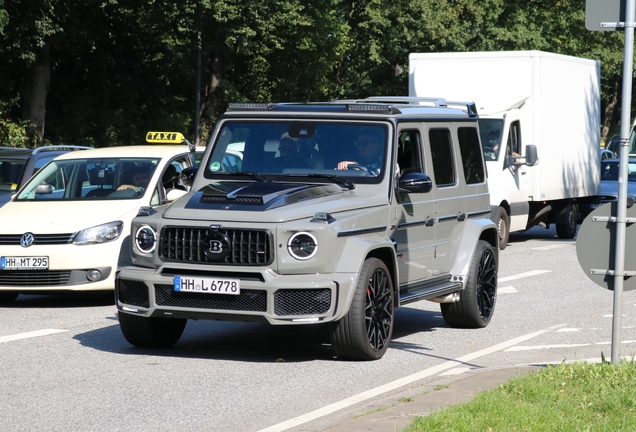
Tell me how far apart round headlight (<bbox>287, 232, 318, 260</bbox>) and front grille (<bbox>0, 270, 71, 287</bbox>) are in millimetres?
4364

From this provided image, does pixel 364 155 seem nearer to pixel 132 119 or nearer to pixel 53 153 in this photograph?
pixel 53 153

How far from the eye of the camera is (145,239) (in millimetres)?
8500

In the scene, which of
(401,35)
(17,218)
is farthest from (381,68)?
(17,218)

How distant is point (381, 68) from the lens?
49.5 m

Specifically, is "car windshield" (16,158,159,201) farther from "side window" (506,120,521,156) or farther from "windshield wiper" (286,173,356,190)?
"side window" (506,120,521,156)

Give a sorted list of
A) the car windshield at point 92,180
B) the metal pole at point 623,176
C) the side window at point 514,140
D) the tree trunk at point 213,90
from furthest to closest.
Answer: the tree trunk at point 213,90, the side window at point 514,140, the car windshield at point 92,180, the metal pole at point 623,176

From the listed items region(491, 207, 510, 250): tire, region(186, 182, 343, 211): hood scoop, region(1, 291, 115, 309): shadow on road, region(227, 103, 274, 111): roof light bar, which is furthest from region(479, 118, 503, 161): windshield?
region(186, 182, 343, 211): hood scoop

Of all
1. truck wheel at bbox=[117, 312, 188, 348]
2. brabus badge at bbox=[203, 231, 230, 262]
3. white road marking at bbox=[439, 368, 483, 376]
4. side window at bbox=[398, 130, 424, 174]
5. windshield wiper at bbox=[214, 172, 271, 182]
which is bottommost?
white road marking at bbox=[439, 368, 483, 376]

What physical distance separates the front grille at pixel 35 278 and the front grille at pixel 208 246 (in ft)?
12.1

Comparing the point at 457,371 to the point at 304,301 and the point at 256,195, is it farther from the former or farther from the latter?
the point at 256,195

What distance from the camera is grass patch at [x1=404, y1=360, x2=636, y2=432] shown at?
19.9 feet

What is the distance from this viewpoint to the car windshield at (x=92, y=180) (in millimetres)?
12664

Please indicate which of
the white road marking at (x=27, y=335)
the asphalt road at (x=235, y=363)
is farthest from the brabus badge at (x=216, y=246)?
the white road marking at (x=27, y=335)

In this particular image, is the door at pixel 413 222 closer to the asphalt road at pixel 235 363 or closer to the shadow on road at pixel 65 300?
the asphalt road at pixel 235 363
